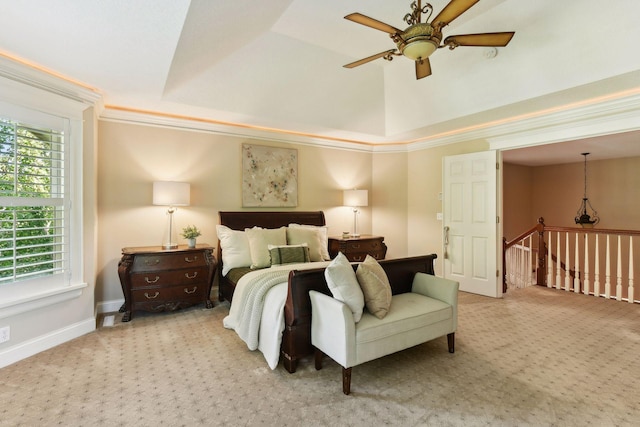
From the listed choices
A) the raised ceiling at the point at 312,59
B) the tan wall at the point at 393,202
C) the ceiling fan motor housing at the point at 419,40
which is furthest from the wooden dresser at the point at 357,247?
the ceiling fan motor housing at the point at 419,40

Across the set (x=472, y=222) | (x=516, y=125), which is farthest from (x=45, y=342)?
(x=516, y=125)

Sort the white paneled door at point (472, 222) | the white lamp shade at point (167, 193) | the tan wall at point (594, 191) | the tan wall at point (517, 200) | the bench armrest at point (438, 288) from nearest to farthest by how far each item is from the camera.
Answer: the bench armrest at point (438, 288), the white lamp shade at point (167, 193), the white paneled door at point (472, 222), the tan wall at point (594, 191), the tan wall at point (517, 200)

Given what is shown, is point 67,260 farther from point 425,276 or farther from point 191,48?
point 425,276

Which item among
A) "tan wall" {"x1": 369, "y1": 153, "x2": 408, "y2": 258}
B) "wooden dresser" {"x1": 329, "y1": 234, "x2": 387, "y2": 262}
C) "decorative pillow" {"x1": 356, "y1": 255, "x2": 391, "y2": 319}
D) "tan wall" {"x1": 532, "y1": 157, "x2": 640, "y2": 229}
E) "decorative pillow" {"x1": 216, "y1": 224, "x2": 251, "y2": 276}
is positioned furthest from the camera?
"tan wall" {"x1": 532, "y1": 157, "x2": 640, "y2": 229}

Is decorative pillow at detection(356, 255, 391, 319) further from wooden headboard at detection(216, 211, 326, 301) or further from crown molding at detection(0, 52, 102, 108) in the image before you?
crown molding at detection(0, 52, 102, 108)

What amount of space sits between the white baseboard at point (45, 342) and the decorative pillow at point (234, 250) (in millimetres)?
1458

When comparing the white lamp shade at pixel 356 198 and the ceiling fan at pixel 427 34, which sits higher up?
the ceiling fan at pixel 427 34

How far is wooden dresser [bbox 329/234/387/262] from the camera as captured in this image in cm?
487

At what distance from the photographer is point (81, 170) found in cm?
312

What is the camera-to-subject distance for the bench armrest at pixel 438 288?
2.83 m

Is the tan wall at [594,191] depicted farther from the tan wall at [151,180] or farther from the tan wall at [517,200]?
the tan wall at [151,180]

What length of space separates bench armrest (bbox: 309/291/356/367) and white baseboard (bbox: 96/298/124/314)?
2.80m

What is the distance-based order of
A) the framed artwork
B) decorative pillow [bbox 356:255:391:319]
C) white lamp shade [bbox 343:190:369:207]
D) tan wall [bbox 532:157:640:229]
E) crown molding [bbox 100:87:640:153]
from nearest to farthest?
decorative pillow [bbox 356:255:391:319], crown molding [bbox 100:87:640:153], the framed artwork, white lamp shade [bbox 343:190:369:207], tan wall [bbox 532:157:640:229]

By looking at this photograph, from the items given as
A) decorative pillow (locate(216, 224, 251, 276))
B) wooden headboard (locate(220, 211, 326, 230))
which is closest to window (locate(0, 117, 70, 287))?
decorative pillow (locate(216, 224, 251, 276))
